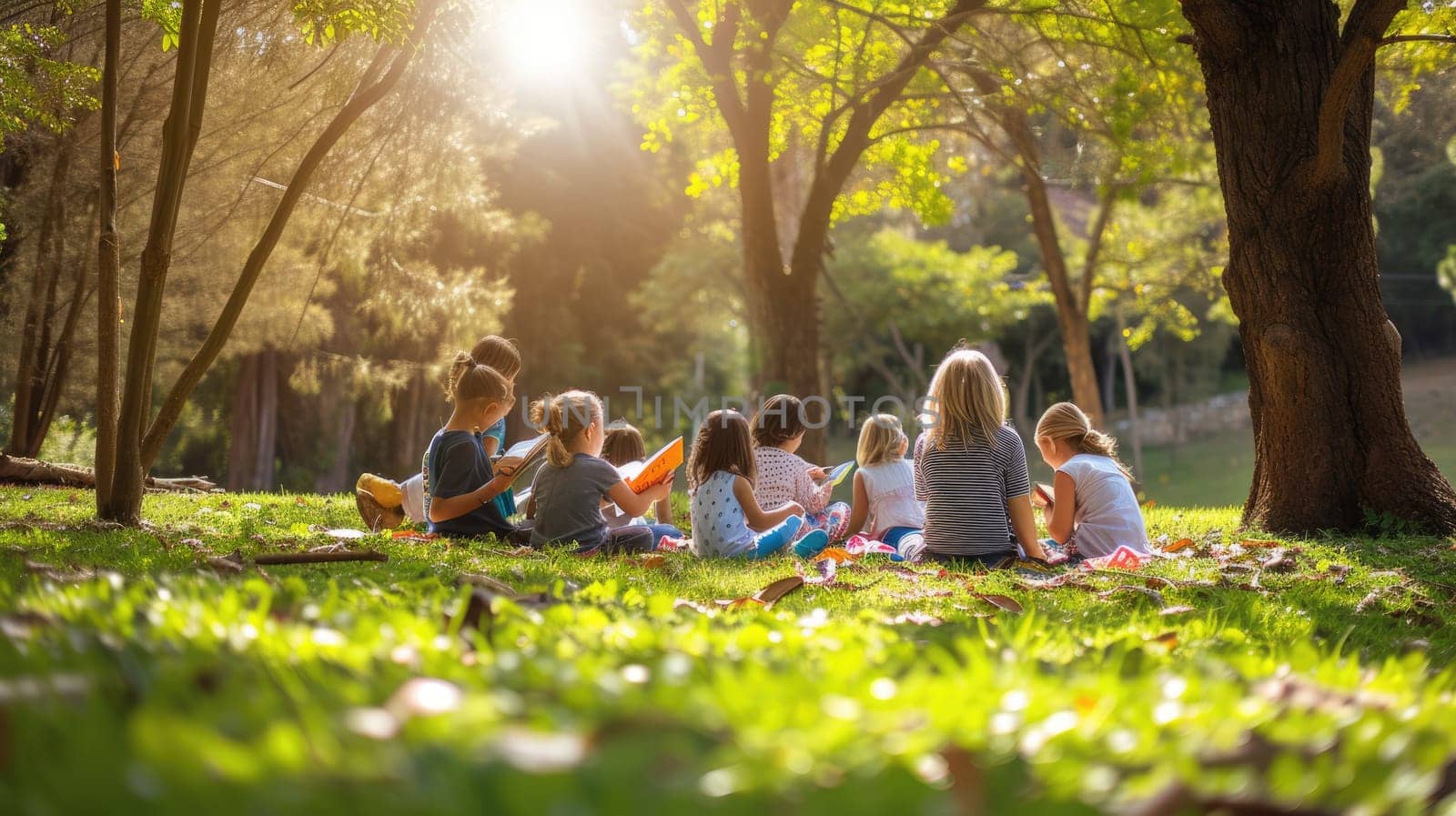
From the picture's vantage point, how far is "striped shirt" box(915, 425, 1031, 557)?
24.6ft

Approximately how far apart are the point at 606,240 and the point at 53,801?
34.3 meters

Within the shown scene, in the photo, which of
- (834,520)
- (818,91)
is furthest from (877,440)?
(818,91)

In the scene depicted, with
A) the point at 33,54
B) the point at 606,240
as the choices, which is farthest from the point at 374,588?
the point at 606,240

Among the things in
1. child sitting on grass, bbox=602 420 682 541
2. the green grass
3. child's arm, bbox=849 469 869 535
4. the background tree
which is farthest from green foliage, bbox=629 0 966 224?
the green grass

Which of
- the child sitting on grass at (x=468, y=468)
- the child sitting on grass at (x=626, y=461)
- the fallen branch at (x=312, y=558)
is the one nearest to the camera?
the fallen branch at (x=312, y=558)

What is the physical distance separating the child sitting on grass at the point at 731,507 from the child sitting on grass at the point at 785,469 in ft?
3.33

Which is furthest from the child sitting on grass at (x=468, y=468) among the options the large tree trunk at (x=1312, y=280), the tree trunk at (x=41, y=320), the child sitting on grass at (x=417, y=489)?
the tree trunk at (x=41, y=320)

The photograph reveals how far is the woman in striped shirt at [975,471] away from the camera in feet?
24.6

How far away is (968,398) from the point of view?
24.6 ft

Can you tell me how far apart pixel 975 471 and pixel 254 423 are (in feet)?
74.1

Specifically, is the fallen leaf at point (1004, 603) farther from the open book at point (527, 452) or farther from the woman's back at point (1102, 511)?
the open book at point (527, 452)

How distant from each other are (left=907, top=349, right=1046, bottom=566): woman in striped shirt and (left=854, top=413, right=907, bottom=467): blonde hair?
143 centimetres

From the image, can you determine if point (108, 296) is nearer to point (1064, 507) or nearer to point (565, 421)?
point (565, 421)

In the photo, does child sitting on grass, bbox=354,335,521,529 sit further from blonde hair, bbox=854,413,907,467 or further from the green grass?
the green grass
